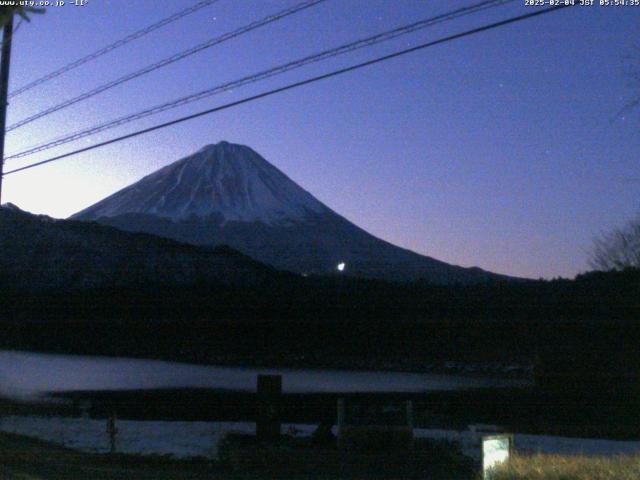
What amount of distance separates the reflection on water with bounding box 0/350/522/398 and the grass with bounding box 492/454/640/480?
14.9 meters

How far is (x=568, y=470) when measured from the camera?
9.66 metres

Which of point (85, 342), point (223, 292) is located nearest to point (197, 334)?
point (223, 292)

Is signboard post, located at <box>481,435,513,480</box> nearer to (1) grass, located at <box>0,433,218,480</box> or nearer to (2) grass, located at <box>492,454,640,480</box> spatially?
(2) grass, located at <box>492,454,640,480</box>

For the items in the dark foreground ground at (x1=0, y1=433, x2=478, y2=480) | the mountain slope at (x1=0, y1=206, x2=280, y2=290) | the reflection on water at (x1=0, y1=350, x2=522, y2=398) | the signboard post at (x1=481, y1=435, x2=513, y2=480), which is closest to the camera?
the signboard post at (x1=481, y1=435, x2=513, y2=480)

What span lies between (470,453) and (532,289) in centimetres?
1457

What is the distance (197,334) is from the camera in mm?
34625

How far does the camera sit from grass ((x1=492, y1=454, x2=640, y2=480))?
9266 millimetres

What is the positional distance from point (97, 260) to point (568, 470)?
3172cm

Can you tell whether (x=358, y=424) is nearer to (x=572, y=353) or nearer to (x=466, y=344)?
(x=572, y=353)

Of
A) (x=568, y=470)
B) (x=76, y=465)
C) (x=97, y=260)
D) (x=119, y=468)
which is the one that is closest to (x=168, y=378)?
(x=97, y=260)

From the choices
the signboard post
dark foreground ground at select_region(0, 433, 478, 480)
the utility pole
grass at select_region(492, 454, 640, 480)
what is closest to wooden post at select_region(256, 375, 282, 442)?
dark foreground ground at select_region(0, 433, 478, 480)

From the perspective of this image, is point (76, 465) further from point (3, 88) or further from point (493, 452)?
point (3, 88)

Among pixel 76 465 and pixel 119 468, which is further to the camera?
pixel 119 468

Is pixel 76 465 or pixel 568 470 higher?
pixel 568 470
